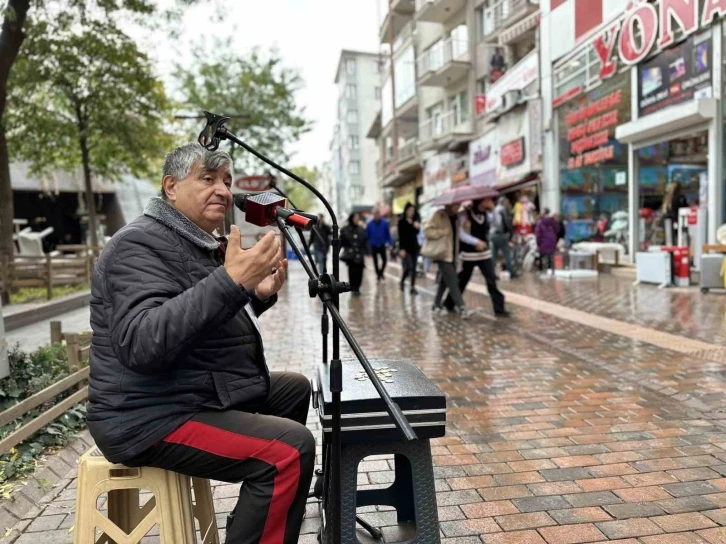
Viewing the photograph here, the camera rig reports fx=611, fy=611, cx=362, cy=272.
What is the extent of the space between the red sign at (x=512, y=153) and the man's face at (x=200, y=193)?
1939 cm

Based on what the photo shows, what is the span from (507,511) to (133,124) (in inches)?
617

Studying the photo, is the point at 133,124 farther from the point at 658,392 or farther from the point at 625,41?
the point at 658,392

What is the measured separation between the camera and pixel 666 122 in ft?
41.0

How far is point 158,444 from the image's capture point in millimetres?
1911

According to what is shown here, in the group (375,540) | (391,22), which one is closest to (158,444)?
(375,540)

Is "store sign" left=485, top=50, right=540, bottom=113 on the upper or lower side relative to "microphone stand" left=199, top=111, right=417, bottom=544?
upper

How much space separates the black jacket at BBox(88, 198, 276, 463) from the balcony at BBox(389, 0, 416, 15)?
3474 centimetres

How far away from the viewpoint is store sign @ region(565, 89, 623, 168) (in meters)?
15.4

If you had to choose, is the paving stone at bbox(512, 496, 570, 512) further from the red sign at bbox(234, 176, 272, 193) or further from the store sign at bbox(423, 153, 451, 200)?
the store sign at bbox(423, 153, 451, 200)

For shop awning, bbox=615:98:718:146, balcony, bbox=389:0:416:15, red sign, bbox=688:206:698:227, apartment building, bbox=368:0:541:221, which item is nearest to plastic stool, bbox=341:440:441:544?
shop awning, bbox=615:98:718:146

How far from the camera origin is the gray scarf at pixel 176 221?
2.07m

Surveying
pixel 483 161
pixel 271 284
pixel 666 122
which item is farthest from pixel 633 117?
pixel 271 284

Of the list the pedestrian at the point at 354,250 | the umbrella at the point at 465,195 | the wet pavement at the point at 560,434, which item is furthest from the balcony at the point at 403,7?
the wet pavement at the point at 560,434

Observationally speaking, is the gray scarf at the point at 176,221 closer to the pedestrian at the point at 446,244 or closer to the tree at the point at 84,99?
the pedestrian at the point at 446,244
